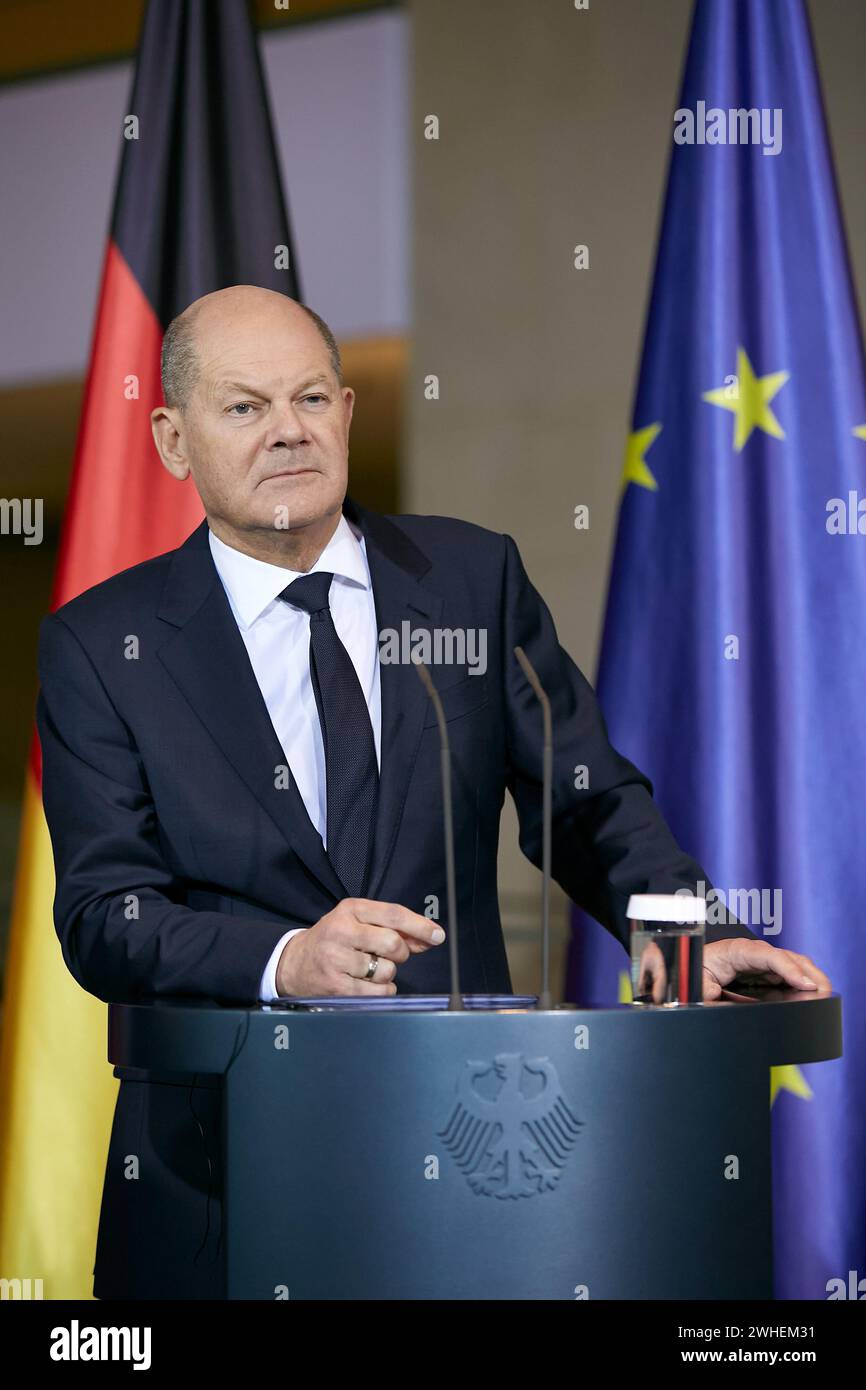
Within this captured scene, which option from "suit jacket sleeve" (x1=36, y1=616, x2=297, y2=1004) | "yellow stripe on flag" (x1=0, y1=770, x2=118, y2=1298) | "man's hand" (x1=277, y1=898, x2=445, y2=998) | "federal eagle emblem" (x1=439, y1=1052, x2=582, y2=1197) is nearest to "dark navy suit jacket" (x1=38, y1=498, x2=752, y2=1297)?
"suit jacket sleeve" (x1=36, y1=616, x2=297, y2=1004)

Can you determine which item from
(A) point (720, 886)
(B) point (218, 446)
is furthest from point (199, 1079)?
(A) point (720, 886)

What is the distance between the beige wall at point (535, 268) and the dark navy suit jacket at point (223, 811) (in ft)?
5.19

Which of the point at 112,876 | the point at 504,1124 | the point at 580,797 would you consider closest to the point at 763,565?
the point at 580,797

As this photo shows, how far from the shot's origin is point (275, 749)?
215 centimetres

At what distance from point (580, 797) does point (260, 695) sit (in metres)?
0.47

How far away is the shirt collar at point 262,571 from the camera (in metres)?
2.32

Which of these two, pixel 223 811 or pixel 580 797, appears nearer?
pixel 223 811

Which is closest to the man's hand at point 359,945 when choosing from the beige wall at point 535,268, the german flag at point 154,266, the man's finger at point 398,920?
the man's finger at point 398,920

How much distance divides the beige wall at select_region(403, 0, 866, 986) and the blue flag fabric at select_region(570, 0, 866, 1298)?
705 millimetres

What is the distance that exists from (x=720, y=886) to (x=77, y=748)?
55.6 inches

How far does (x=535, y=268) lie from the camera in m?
→ 4.11

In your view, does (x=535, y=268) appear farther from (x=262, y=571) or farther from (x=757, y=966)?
(x=757, y=966)

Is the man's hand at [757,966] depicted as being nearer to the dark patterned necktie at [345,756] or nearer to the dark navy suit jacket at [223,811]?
the dark navy suit jacket at [223,811]
